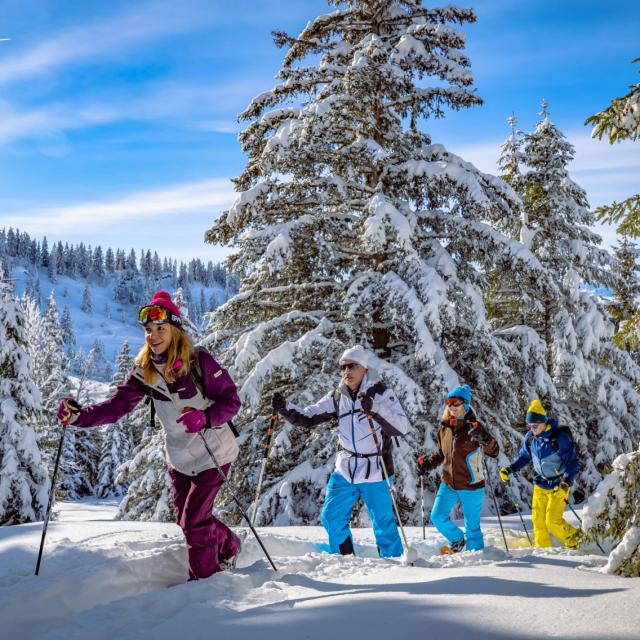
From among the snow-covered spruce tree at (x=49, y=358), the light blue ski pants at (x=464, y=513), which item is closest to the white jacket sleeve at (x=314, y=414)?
the light blue ski pants at (x=464, y=513)

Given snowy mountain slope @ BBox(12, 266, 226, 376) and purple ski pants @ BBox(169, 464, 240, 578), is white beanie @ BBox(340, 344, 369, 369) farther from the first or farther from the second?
snowy mountain slope @ BBox(12, 266, 226, 376)

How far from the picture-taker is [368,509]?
5.70 meters

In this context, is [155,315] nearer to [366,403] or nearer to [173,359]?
[173,359]

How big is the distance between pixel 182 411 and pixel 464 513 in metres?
3.68

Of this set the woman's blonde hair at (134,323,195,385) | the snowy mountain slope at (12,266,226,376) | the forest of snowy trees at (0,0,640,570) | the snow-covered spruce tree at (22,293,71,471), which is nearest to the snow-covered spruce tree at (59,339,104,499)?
the snow-covered spruce tree at (22,293,71,471)

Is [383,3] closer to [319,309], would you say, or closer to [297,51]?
[297,51]

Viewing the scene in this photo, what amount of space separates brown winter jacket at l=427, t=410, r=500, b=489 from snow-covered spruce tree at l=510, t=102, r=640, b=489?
25.2 feet

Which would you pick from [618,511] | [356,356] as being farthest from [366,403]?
[618,511]

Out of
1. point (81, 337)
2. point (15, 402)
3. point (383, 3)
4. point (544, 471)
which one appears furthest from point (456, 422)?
point (81, 337)

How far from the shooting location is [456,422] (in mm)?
6605

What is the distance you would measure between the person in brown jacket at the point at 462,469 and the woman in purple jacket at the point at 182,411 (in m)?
2.97

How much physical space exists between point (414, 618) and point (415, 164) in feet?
30.6

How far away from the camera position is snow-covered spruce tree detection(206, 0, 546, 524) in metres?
9.61

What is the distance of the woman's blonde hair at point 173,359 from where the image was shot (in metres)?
4.36
